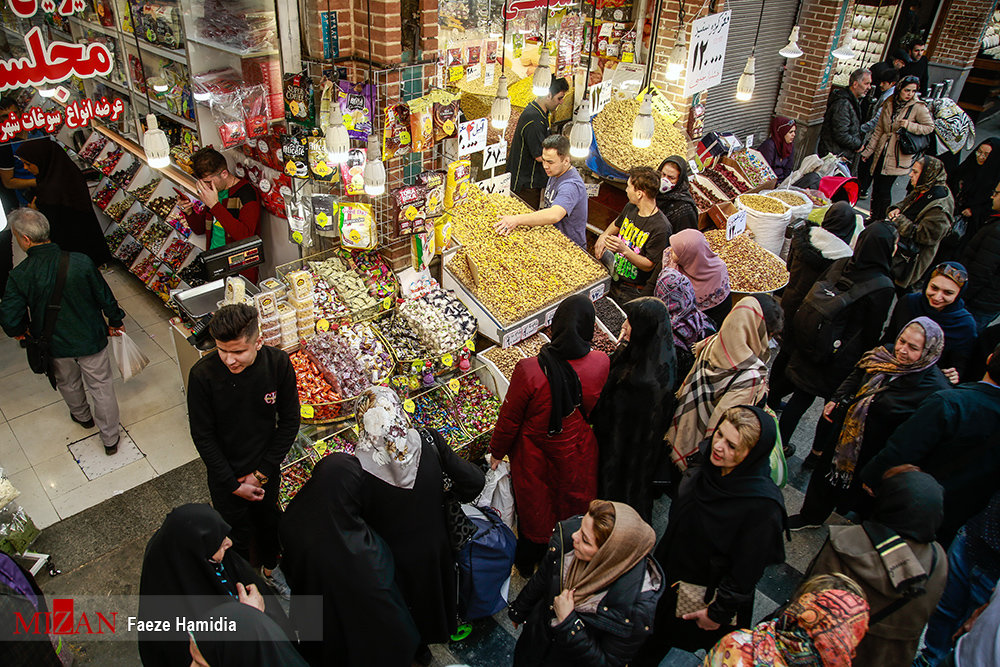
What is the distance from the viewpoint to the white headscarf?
2.89 meters

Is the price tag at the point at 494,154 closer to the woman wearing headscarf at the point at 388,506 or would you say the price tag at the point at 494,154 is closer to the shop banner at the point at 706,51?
the shop banner at the point at 706,51

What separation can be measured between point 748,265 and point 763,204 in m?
1.33

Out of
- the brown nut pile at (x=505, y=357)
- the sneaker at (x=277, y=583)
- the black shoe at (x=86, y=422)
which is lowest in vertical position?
the sneaker at (x=277, y=583)

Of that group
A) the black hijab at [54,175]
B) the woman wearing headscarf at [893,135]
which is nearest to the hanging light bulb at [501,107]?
the black hijab at [54,175]

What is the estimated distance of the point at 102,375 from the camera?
15.9 ft

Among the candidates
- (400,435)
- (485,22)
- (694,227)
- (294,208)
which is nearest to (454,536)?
(400,435)

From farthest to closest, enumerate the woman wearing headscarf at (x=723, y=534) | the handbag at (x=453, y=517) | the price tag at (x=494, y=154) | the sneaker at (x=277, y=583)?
the price tag at (x=494, y=154) < the sneaker at (x=277, y=583) < the handbag at (x=453, y=517) < the woman wearing headscarf at (x=723, y=534)

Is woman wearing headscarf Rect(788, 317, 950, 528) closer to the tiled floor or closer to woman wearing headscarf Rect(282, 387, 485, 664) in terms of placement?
woman wearing headscarf Rect(282, 387, 485, 664)

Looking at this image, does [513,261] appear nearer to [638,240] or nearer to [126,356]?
[638,240]

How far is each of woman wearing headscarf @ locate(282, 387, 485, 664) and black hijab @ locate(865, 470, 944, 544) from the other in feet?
6.35

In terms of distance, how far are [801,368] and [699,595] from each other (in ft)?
8.38

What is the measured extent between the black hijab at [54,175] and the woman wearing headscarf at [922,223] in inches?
310

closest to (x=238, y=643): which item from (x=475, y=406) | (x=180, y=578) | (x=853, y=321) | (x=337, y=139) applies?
(x=180, y=578)

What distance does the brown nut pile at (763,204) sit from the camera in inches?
289
